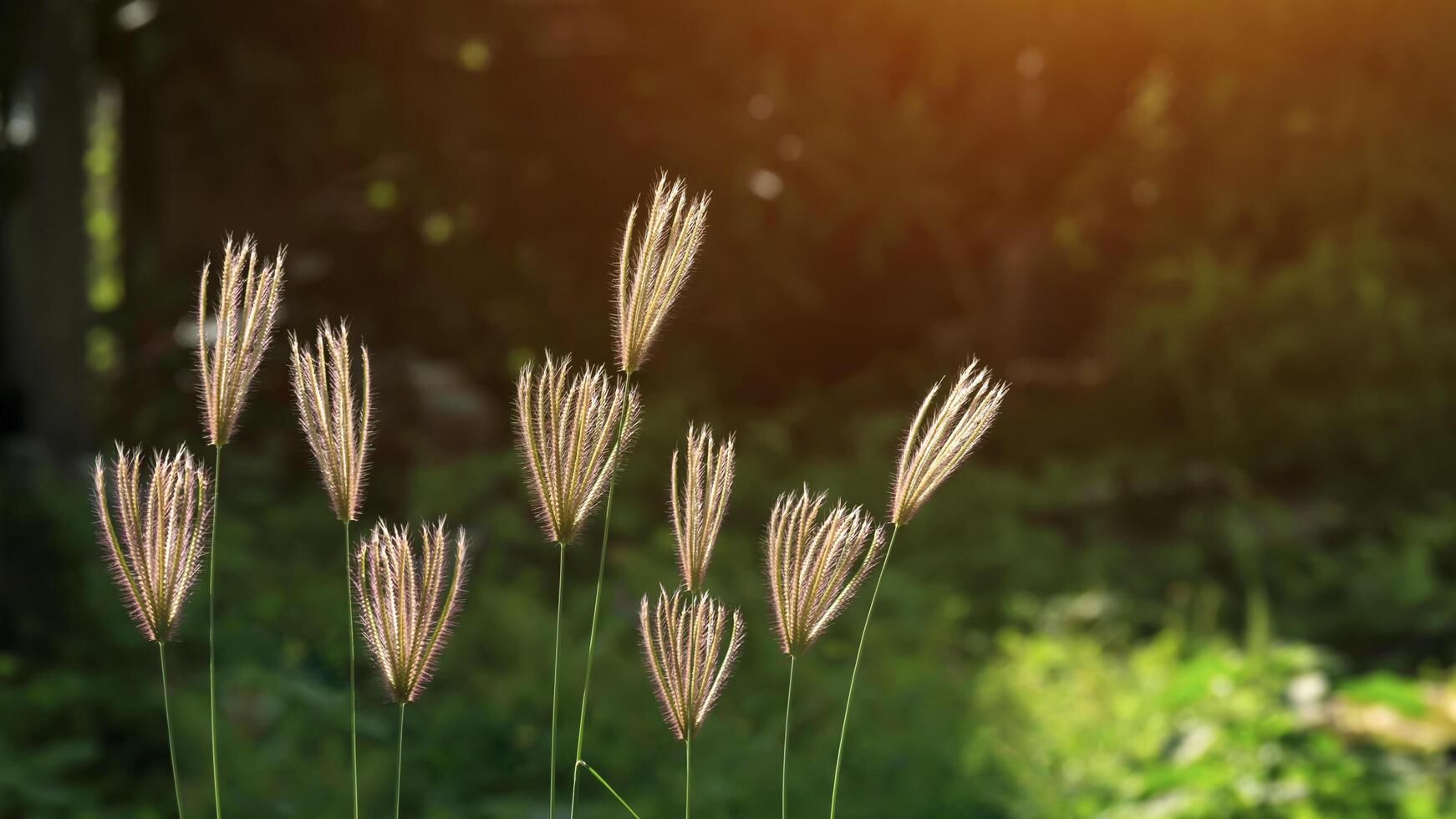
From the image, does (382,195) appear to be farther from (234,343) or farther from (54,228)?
(234,343)

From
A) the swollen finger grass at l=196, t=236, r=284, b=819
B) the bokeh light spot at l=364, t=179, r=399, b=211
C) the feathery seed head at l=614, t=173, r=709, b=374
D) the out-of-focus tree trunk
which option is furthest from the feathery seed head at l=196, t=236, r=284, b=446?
the bokeh light spot at l=364, t=179, r=399, b=211

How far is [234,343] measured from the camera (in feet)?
3.18

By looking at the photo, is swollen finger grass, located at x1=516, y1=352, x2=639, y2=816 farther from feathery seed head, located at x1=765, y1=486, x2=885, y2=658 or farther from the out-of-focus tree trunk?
the out-of-focus tree trunk

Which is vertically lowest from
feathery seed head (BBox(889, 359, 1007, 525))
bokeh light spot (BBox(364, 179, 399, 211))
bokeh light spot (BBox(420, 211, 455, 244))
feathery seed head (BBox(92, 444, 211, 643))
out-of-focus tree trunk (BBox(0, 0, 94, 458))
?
feathery seed head (BBox(92, 444, 211, 643))

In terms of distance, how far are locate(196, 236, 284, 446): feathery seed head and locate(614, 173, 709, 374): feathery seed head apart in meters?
0.23

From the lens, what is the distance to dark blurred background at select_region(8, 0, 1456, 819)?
3.69m

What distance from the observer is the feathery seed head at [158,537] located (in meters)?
0.96

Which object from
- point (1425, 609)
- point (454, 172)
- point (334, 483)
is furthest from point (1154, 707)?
point (454, 172)

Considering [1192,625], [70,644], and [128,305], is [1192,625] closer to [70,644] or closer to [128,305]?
[70,644]

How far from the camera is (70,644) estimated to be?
4.12 m

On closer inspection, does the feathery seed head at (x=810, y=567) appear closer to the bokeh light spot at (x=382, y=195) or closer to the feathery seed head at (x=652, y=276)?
the feathery seed head at (x=652, y=276)

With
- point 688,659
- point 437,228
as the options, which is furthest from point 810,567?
point 437,228

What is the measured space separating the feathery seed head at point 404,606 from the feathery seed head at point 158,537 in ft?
0.37

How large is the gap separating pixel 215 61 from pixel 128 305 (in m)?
1.25
